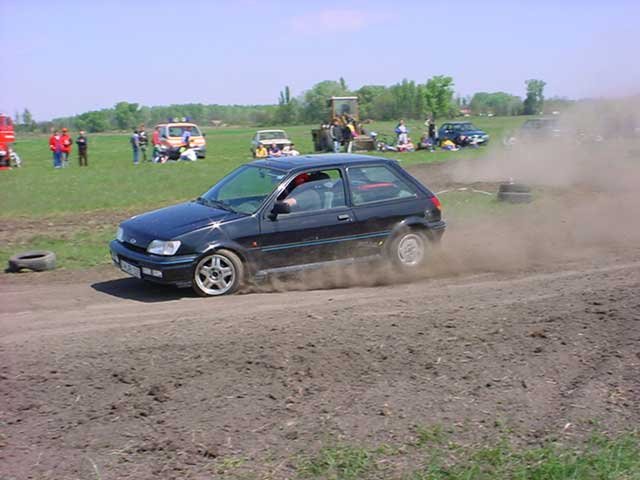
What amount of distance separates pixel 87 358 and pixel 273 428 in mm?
1811

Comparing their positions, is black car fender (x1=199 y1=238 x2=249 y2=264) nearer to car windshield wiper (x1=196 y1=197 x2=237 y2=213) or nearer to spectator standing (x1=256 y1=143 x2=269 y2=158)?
car windshield wiper (x1=196 y1=197 x2=237 y2=213)

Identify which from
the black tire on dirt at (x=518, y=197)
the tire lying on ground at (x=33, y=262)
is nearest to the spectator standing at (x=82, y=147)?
the black tire on dirt at (x=518, y=197)

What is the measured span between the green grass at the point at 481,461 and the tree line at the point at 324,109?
61.6m

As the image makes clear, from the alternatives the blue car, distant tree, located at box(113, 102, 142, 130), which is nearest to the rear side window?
the blue car

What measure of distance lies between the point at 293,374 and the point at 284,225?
11.9 feet

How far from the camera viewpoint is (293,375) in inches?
214

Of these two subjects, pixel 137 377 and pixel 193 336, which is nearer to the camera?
pixel 137 377

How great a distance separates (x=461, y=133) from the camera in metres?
39.3

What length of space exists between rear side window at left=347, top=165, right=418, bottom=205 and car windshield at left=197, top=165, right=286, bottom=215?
974 mm

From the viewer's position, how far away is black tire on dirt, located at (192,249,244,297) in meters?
8.43

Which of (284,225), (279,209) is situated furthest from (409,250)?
(279,209)

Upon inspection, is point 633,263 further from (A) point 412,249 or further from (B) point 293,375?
(B) point 293,375

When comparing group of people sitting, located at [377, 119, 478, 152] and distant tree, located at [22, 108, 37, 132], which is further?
distant tree, located at [22, 108, 37, 132]

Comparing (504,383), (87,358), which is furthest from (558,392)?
(87,358)
